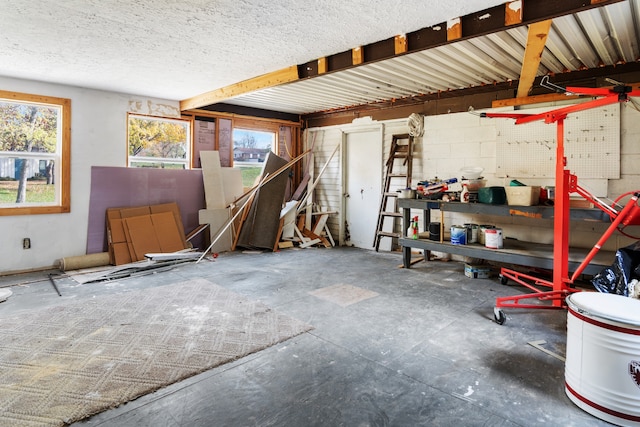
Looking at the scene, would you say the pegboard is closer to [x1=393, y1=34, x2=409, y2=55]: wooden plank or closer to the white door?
the white door

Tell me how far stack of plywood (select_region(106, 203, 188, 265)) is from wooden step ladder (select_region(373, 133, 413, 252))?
345 cm

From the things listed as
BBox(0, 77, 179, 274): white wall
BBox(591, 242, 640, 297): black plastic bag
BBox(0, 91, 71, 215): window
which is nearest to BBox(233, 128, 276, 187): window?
BBox(0, 77, 179, 274): white wall

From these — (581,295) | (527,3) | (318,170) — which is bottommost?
(581,295)

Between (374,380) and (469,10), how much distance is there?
2822 millimetres

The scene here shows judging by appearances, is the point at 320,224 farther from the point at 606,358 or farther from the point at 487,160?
the point at 606,358

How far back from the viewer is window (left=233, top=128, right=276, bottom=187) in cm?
705

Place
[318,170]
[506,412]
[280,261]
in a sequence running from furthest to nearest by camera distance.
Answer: [318,170] < [280,261] < [506,412]

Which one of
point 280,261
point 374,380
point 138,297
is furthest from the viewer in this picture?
point 280,261

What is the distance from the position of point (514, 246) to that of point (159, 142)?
5.67 m

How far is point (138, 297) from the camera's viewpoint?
3836 mm

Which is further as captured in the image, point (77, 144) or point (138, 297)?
point (77, 144)

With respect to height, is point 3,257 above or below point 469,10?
below

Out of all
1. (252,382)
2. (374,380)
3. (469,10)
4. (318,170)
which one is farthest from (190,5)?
(318,170)

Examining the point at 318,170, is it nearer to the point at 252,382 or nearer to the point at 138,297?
the point at 138,297
